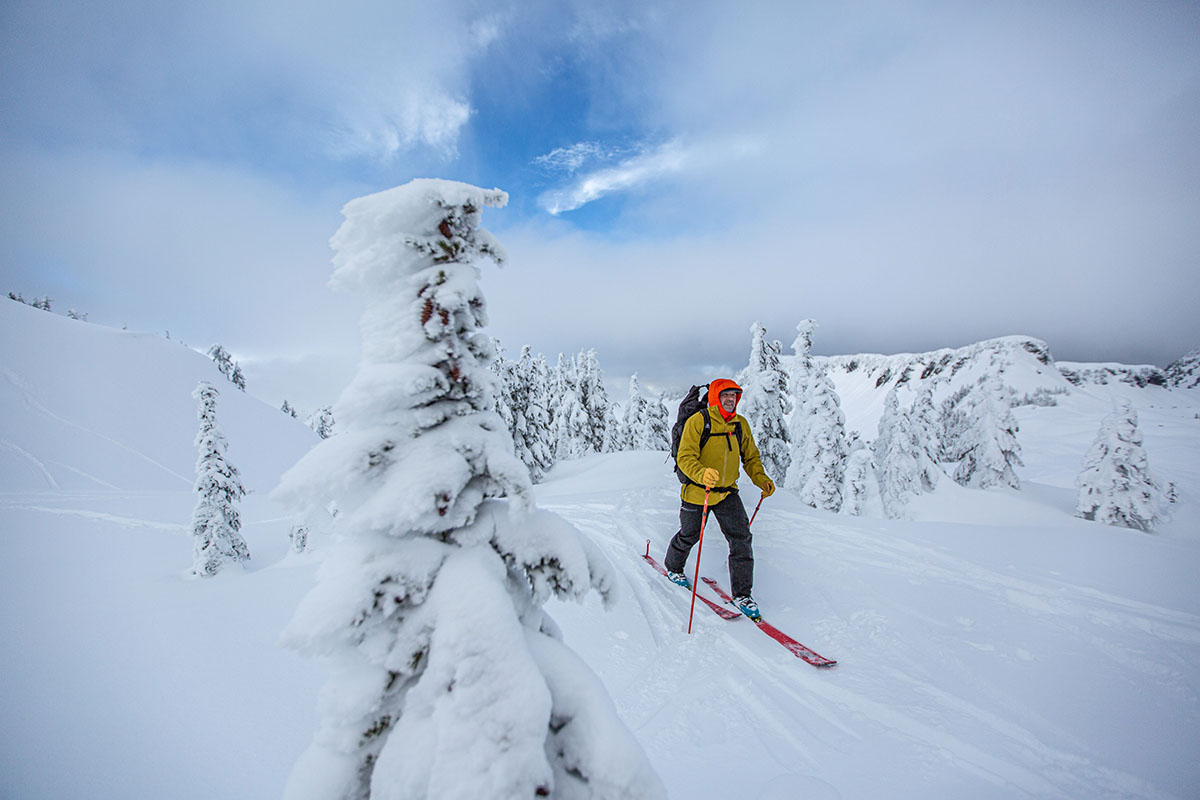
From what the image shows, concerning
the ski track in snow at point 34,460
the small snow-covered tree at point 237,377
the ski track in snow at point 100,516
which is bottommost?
the ski track in snow at point 100,516

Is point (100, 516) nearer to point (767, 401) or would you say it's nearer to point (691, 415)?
point (691, 415)

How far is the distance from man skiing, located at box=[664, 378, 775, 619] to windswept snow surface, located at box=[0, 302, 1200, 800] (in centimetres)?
64

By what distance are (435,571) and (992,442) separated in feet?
135

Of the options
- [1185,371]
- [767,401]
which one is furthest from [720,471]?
[1185,371]

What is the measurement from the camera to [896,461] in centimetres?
2919

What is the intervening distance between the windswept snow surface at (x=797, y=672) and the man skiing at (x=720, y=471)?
642 millimetres

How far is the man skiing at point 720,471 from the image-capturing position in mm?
5312

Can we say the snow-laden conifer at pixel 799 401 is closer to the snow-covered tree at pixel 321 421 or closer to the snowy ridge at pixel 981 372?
the snow-covered tree at pixel 321 421

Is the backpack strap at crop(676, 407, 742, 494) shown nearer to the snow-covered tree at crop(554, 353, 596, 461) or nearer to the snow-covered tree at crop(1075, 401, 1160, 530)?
the snow-covered tree at crop(1075, 401, 1160, 530)

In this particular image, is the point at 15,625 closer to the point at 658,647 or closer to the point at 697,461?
the point at 658,647

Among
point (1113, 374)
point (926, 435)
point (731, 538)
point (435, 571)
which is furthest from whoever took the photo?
point (1113, 374)

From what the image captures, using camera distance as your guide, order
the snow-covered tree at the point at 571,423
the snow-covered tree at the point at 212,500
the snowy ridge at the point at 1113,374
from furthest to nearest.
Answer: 1. the snowy ridge at the point at 1113,374
2. the snow-covered tree at the point at 571,423
3. the snow-covered tree at the point at 212,500

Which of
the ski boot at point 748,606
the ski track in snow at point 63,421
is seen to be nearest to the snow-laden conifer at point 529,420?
the ski boot at point 748,606

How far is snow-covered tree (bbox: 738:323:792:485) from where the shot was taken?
25438 mm
